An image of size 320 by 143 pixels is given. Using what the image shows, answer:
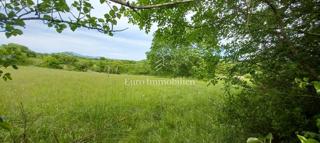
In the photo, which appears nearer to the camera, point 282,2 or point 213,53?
point 282,2

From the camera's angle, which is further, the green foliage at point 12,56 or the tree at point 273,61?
the tree at point 273,61

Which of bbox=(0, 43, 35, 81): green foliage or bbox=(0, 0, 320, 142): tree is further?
bbox=(0, 0, 320, 142): tree

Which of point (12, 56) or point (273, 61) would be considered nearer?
point (12, 56)

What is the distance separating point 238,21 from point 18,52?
128 inches

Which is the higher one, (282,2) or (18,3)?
(282,2)

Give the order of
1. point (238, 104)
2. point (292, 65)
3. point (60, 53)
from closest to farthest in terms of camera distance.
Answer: point (60, 53)
point (292, 65)
point (238, 104)

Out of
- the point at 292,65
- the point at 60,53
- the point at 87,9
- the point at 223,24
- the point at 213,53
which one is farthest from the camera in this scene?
the point at 213,53

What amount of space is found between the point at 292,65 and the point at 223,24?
5.95 ft

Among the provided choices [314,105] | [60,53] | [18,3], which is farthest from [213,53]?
[18,3]

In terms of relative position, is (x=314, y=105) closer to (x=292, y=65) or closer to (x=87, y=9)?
(x=292, y=65)

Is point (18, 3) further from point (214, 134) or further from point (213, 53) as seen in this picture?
point (213, 53)

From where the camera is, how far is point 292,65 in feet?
11.0

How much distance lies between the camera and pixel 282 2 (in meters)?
4.04

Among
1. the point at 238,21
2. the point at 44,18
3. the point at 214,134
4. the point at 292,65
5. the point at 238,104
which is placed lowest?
the point at 214,134
